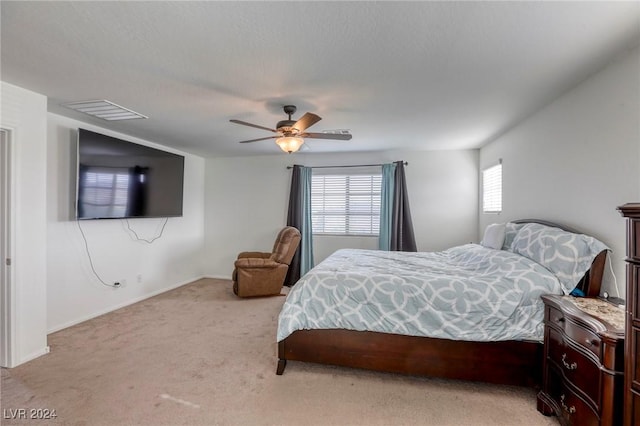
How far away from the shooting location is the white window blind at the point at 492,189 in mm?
3832

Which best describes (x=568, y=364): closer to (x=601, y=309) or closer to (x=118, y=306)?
(x=601, y=309)

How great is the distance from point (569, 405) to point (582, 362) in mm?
299

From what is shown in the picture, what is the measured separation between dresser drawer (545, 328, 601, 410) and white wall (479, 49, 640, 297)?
57 cm

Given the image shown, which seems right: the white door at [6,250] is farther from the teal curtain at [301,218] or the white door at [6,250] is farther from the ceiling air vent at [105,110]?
the teal curtain at [301,218]

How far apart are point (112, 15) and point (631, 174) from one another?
315cm

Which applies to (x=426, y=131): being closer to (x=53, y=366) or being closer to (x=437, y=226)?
(x=437, y=226)

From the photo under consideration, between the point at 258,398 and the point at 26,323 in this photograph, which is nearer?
the point at 258,398

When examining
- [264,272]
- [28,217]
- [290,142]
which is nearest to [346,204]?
[264,272]

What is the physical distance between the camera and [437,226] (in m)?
4.70

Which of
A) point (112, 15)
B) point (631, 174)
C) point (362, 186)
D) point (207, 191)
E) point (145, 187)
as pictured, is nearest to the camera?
point (112, 15)

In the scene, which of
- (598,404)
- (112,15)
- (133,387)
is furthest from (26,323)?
(598,404)

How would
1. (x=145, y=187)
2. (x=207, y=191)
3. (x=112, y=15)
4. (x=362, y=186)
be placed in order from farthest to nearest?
(x=207, y=191), (x=362, y=186), (x=145, y=187), (x=112, y=15)

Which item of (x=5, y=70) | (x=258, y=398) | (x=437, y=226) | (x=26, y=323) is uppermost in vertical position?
(x=5, y=70)

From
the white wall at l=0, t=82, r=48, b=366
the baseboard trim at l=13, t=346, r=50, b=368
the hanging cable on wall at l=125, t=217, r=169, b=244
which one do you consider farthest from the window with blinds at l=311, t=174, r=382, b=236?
the baseboard trim at l=13, t=346, r=50, b=368
